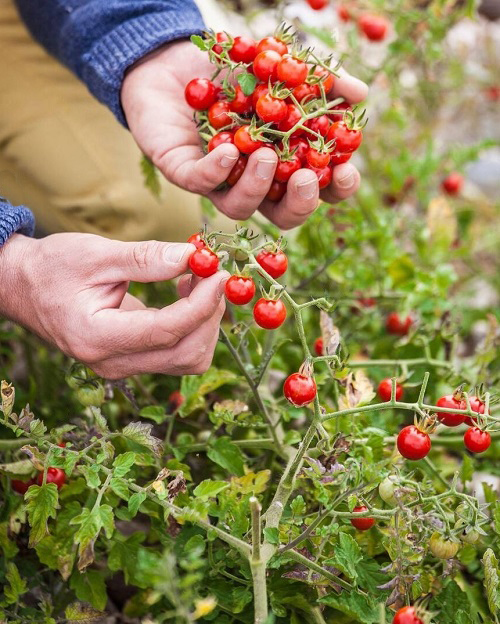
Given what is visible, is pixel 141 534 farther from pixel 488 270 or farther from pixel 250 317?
pixel 488 270

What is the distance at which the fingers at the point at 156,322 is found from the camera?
1082 mm

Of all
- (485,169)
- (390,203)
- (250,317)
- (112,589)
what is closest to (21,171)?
(250,317)

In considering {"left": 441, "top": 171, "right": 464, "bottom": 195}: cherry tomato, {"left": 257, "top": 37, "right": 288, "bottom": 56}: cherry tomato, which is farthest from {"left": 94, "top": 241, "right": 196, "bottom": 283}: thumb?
{"left": 441, "top": 171, "right": 464, "bottom": 195}: cherry tomato

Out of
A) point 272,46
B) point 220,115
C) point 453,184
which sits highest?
point 272,46

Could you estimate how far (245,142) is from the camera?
126 cm

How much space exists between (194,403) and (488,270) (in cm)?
192

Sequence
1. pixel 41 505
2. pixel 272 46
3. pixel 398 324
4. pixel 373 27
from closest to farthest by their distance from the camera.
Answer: pixel 41 505 < pixel 272 46 < pixel 398 324 < pixel 373 27

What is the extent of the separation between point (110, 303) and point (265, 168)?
359 mm

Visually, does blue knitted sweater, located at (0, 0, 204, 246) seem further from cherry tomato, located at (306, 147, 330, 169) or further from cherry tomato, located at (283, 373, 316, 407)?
cherry tomato, located at (283, 373, 316, 407)

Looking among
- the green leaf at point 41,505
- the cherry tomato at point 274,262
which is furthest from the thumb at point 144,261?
the green leaf at point 41,505

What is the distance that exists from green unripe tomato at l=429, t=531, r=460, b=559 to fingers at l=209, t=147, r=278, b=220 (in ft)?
2.15

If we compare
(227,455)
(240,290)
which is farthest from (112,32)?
(227,455)

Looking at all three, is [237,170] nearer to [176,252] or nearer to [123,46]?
[176,252]

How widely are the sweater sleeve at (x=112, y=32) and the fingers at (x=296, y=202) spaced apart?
0.44 meters
